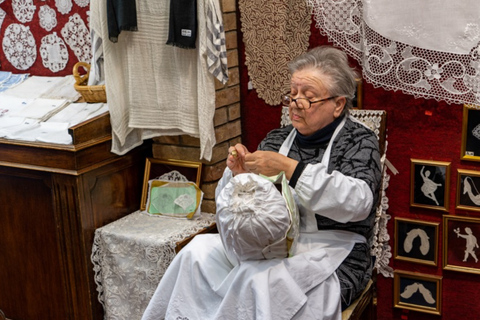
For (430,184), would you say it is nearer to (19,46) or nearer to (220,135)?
(220,135)

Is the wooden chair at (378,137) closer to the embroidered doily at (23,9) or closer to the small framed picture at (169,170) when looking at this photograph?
the small framed picture at (169,170)

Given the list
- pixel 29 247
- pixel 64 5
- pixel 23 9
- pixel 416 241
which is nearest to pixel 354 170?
pixel 416 241

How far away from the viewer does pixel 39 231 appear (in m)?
3.49

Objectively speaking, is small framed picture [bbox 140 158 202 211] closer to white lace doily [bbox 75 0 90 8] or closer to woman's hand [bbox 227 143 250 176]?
woman's hand [bbox 227 143 250 176]

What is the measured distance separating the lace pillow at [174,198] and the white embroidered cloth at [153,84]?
231 millimetres

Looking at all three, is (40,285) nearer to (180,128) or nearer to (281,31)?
(180,128)

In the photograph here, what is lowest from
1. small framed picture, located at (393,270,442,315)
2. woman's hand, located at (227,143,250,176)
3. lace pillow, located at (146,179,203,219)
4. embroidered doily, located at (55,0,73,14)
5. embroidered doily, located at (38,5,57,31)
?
small framed picture, located at (393,270,442,315)

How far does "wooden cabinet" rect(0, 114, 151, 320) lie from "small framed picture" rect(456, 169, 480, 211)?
64.6 inches

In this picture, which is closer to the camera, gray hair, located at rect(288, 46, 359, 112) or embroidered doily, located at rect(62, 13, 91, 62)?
gray hair, located at rect(288, 46, 359, 112)

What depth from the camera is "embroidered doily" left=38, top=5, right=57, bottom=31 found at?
162 inches

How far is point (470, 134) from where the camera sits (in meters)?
2.96

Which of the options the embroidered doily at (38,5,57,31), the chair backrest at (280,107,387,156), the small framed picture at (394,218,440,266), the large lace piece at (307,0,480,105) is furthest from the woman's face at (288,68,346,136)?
the embroidered doily at (38,5,57,31)

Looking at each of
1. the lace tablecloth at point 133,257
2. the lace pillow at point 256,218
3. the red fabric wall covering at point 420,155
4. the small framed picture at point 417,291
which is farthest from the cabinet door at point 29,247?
the small framed picture at point 417,291

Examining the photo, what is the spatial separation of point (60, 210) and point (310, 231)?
1373mm
